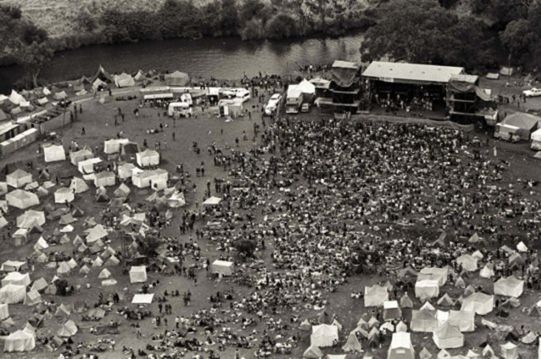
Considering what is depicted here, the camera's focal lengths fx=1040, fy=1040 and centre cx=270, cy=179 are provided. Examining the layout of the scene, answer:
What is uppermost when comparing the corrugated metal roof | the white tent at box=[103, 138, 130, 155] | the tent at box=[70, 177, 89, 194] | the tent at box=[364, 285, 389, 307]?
the corrugated metal roof

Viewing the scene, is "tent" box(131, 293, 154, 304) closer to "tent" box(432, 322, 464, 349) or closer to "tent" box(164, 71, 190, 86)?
"tent" box(432, 322, 464, 349)

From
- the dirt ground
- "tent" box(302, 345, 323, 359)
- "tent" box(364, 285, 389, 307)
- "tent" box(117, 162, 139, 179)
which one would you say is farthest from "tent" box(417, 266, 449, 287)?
"tent" box(117, 162, 139, 179)

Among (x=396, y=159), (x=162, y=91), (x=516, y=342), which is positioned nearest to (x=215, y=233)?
(x=396, y=159)

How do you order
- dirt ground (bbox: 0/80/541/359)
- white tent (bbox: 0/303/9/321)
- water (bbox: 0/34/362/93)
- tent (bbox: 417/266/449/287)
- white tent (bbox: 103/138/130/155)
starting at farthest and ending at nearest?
1. water (bbox: 0/34/362/93)
2. white tent (bbox: 103/138/130/155)
3. tent (bbox: 417/266/449/287)
4. white tent (bbox: 0/303/9/321)
5. dirt ground (bbox: 0/80/541/359)

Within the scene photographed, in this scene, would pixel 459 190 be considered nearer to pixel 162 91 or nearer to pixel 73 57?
pixel 162 91

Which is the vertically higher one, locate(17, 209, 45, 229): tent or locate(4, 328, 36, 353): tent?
locate(17, 209, 45, 229): tent

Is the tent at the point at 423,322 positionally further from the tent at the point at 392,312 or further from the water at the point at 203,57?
the water at the point at 203,57

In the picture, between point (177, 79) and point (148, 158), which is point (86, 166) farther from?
point (177, 79)
